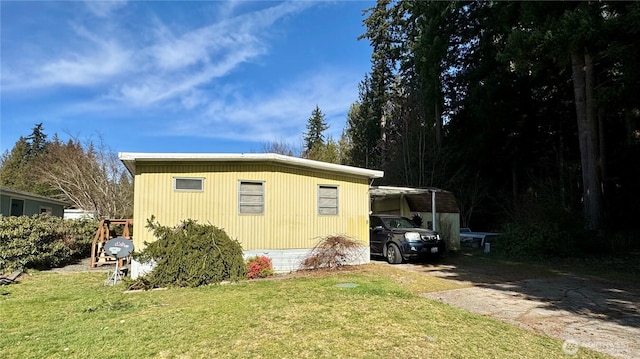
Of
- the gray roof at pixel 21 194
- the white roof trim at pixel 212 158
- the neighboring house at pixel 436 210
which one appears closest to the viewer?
the white roof trim at pixel 212 158

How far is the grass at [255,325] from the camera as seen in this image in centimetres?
402

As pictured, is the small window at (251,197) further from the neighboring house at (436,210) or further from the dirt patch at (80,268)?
the neighboring house at (436,210)

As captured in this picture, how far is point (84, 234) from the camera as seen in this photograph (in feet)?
44.0

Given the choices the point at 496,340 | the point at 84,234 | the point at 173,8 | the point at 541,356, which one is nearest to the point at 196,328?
the point at 496,340

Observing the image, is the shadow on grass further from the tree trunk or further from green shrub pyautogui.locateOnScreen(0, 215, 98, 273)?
green shrub pyautogui.locateOnScreen(0, 215, 98, 273)

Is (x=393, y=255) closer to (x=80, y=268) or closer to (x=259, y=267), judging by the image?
(x=259, y=267)

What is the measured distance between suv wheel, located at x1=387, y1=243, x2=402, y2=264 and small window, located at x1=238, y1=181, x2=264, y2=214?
4395mm

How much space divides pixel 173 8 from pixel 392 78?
2312cm

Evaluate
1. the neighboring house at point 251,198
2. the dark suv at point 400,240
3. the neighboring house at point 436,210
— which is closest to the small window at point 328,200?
the neighboring house at point 251,198

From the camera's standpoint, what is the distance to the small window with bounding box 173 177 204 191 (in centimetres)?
904

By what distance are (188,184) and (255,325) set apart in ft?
16.8

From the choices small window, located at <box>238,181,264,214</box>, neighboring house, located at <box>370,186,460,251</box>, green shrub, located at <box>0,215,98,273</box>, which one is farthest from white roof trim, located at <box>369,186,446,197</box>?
green shrub, located at <box>0,215,98,273</box>

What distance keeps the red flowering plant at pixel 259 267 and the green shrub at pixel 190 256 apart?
38 centimetres

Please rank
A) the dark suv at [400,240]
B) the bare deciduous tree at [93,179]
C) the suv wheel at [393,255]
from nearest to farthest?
the dark suv at [400,240] → the suv wheel at [393,255] → the bare deciduous tree at [93,179]
